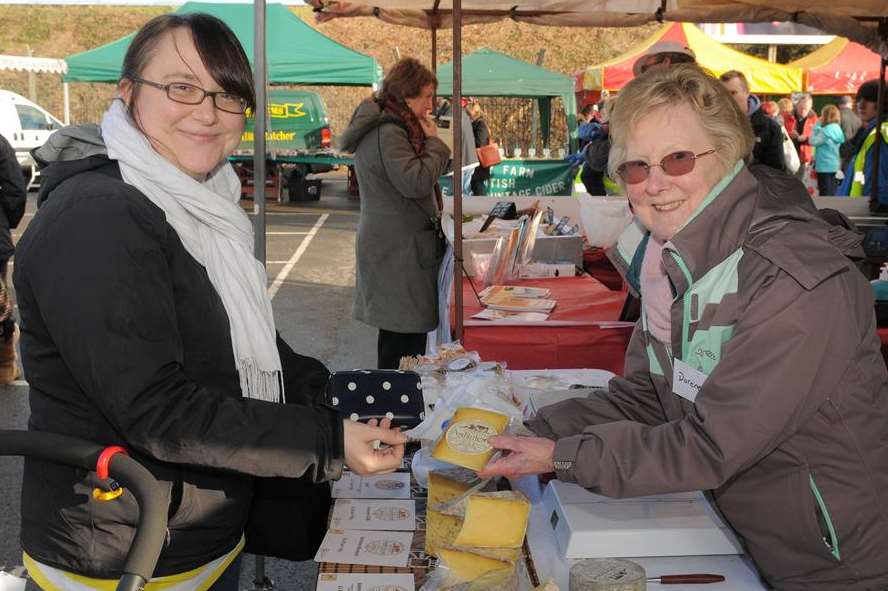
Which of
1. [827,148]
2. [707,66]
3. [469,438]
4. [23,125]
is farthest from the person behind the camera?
[23,125]

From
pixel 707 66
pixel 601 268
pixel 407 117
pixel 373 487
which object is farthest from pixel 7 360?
pixel 707 66

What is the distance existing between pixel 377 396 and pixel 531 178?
12.2 meters

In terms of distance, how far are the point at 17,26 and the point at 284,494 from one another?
41.4m

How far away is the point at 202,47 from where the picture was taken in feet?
5.06

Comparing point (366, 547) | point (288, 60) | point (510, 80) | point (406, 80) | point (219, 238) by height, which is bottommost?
point (366, 547)

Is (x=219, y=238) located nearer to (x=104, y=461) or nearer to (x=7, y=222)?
(x=104, y=461)

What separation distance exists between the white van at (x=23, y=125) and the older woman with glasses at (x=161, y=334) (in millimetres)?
15188

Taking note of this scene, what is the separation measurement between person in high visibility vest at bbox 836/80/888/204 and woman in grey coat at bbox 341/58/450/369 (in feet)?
14.0

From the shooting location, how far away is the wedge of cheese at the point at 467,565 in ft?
4.91

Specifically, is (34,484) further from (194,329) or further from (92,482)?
(194,329)

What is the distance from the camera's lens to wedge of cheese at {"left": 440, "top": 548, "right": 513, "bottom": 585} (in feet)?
4.91

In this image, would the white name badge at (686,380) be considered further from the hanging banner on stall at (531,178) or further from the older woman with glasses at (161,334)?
the hanging banner on stall at (531,178)

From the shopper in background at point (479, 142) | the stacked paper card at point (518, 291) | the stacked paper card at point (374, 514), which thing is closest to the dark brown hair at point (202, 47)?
the stacked paper card at point (374, 514)

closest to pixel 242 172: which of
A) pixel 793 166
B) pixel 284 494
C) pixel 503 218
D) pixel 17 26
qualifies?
pixel 793 166
